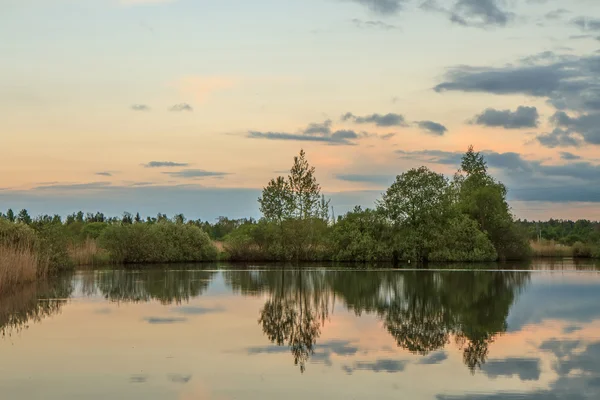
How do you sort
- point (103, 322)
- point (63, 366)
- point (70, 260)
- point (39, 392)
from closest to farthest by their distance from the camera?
1. point (39, 392)
2. point (63, 366)
3. point (103, 322)
4. point (70, 260)

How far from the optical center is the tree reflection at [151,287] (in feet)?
76.8

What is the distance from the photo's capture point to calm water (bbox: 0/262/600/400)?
9.91m

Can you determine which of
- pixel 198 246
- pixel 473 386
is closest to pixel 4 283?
pixel 473 386

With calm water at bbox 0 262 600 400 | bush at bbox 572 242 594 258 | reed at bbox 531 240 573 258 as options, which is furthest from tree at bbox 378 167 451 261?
calm water at bbox 0 262 600 400

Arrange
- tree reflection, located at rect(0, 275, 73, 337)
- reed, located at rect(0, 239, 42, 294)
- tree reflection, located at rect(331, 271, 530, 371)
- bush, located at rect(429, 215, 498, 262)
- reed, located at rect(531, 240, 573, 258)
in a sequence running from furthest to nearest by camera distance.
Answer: reed, located at rect(531, 240, 573, 258), bush, located at rect(429, 215, 498, 262), reed, located at rect(0, 239, 42, 294), tree reflection, located at rect(0, 275, 73, 337), tree reflection, located at rect(331, 271, 530, 371)

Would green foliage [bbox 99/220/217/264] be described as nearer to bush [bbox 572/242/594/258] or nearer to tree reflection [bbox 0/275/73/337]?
tree reflection [bbox 0/275/73/337]

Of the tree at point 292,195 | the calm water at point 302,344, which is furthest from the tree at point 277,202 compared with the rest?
the calm water at point 302,344

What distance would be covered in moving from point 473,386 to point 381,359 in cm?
234

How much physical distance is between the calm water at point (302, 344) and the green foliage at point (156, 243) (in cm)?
2602

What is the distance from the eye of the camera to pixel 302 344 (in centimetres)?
1359

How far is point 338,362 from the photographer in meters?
11.7

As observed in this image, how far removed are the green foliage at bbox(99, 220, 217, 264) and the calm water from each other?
26021mm

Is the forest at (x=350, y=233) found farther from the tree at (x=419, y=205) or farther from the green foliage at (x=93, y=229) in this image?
the green foliage at (x=93, y=229)

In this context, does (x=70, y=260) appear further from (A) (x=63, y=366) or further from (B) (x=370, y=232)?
(A) (x=63, y=366)
